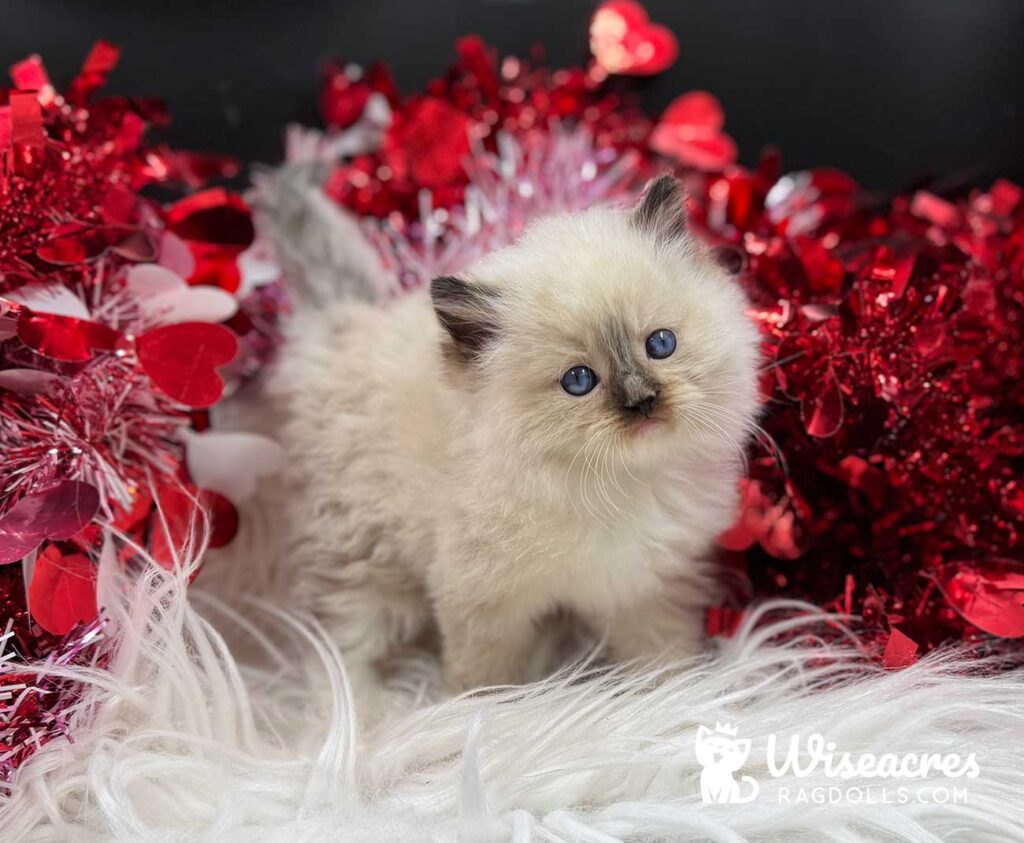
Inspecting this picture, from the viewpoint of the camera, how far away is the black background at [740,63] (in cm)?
132

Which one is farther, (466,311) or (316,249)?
(316,249)

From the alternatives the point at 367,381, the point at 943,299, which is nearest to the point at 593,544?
the point at 367,381

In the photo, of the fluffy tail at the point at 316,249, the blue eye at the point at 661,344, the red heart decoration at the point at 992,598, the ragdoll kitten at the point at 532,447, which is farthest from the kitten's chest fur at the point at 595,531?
the fluffy tail at the point at 316,249

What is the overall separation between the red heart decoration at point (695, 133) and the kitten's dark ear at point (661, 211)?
634mm

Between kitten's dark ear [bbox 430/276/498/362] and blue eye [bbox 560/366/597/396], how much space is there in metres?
0.08

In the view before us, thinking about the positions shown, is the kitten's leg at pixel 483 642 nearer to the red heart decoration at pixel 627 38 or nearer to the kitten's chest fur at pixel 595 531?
the kitten's chest fur at pixel 595 531

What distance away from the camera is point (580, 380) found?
0.73 metres

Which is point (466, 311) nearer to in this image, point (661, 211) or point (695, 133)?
point (661, 211)

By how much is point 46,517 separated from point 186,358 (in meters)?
0.20

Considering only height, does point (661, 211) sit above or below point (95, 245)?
above

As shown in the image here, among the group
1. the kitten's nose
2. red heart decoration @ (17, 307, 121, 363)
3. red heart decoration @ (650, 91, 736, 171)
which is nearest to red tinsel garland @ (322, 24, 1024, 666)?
the kitten's nose

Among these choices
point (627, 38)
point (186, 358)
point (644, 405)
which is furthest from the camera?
point (627, 38)

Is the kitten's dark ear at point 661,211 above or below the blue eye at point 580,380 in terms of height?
above

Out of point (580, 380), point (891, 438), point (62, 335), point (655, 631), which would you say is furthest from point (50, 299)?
point (891, 438)
